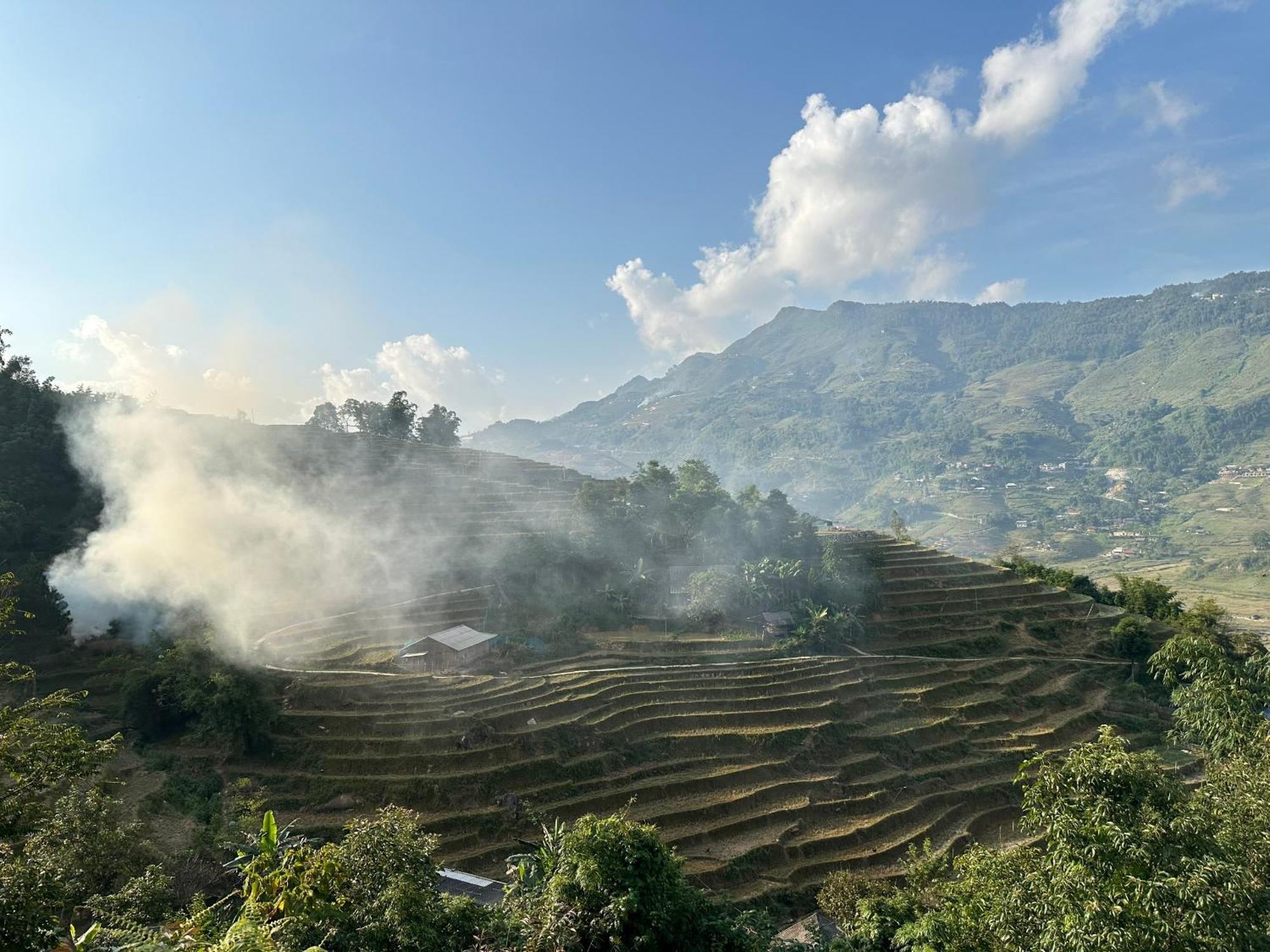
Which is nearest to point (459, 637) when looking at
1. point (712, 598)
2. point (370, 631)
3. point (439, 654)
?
point (439, 654)

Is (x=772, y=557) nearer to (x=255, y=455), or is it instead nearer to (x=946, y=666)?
(x=946, y=666)

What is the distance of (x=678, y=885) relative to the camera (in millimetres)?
13211

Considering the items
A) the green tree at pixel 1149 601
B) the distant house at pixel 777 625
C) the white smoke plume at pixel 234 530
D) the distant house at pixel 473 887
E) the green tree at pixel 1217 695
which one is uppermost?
the white smoke plume at pixel 234 530

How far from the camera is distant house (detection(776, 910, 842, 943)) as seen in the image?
20797mm

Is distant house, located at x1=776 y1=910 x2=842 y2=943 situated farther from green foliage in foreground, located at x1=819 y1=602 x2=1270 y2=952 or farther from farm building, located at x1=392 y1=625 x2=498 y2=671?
farm building, located at x1=392 y1=625 x2=498 y2=671

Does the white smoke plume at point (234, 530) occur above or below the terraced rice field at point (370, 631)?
above

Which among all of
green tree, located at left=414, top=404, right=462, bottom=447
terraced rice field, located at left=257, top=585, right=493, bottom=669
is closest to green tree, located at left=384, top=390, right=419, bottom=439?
green tree, located at left=414, top=404, right=462, bottom=447

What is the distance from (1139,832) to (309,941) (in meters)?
13.3

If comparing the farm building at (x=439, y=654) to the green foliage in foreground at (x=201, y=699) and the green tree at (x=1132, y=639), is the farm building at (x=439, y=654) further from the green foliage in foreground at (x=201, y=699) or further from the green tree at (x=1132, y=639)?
the green tree at (x=1132, y=639)

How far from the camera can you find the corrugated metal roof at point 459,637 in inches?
1470

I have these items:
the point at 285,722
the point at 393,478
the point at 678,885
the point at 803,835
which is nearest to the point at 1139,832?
the point at 678,885

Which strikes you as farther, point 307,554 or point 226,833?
point 307,554

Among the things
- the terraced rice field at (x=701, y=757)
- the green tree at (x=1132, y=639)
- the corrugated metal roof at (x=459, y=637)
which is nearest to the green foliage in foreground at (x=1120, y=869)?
the terraced rice field at (x=701, y=757)

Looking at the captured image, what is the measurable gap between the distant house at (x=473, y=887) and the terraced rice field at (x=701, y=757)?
285 centimetres
